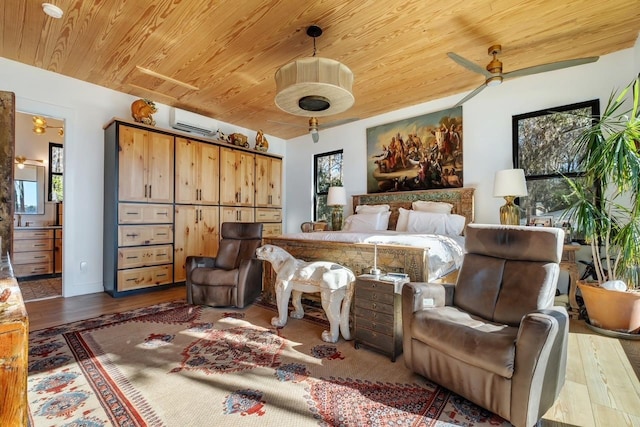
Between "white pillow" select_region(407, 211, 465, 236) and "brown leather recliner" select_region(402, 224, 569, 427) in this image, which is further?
"white pillow" select_region(407, 211, 465, 236)

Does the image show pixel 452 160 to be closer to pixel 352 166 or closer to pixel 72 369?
pixel 352 166

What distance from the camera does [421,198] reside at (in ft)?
14.9

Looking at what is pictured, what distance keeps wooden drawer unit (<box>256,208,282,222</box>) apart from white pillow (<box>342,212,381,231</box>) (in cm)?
191

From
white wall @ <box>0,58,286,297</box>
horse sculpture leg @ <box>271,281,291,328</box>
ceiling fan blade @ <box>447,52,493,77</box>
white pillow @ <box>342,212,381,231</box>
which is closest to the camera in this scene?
ceiling fan blade @ <box>447,52,493,77</box>

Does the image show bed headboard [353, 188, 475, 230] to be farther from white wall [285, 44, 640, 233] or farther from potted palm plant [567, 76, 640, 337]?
potted palm plant [567, 76, 640, 337]

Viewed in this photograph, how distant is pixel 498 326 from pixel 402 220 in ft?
8.49

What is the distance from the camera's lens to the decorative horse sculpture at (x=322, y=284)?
2465 millimetres

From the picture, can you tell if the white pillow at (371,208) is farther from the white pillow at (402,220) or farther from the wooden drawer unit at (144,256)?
the wooden drawer unit at (144,256)

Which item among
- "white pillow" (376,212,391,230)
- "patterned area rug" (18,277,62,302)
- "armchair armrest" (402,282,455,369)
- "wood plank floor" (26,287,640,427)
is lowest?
"wood plank floor" (26,287,640,427)

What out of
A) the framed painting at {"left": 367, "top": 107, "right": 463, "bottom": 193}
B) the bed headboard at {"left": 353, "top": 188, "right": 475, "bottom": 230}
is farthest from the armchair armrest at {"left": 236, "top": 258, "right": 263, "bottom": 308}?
the framed painting at {"left": 367, "top": 107, "right": 463, "bottom": 193}

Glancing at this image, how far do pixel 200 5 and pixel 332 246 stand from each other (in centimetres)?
244

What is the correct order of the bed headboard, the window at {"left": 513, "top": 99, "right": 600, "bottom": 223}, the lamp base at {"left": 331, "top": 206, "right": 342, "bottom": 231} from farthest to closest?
the lamp base at {"left": 331, "top": 206, "right": 342, "bottom": 231} → the bed headboard → the window at {"left": 513, "top": 99, "right": 600, "bottom": 223}

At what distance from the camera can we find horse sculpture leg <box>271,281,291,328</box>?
2.75 m

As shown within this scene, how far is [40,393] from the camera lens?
1737 mm
